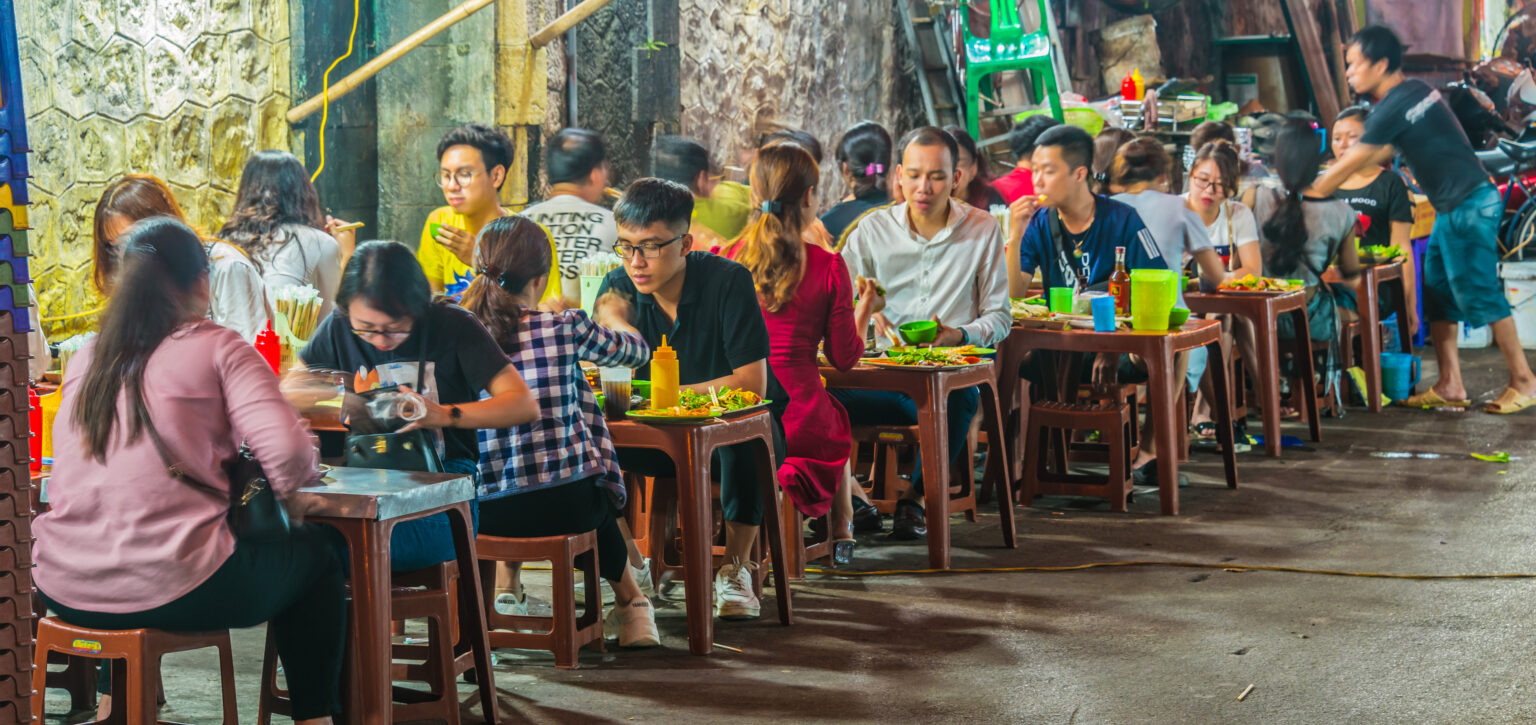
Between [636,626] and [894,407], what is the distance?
1.54 meters

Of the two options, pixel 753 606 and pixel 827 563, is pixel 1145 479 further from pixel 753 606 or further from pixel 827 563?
pixel 753 606

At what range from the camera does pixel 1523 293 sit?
1108cm

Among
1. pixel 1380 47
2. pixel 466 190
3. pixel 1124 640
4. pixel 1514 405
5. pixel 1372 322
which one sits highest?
pixel 1380 47

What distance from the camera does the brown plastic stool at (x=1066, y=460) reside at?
5992mm

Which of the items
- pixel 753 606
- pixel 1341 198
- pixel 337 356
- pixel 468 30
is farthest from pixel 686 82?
pixel 337 356

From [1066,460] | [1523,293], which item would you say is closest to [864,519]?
[1066,460]

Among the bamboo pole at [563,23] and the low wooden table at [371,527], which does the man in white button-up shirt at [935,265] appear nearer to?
the bamboo pole at [563,23]

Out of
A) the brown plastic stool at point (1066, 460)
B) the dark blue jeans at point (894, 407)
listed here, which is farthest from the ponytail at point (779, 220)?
the brown plastic stool at point (1066, 460)

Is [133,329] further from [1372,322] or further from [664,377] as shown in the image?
[1372,322]

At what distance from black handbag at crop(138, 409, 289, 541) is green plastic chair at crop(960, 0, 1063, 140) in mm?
8926

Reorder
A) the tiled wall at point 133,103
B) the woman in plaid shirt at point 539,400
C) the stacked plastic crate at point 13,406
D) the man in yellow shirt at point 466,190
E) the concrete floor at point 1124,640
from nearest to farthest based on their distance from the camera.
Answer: the stacked plastic crate at point 13,406, the concrete floor at point 1124,640, the woman in plaid shirt at point 539,400, the man in yellow shirt at point 466,190, the tiled wall at point 133,103

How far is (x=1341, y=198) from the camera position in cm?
883

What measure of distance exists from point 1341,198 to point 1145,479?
9.87 ft

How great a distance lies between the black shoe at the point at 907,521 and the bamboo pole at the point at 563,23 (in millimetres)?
2884
